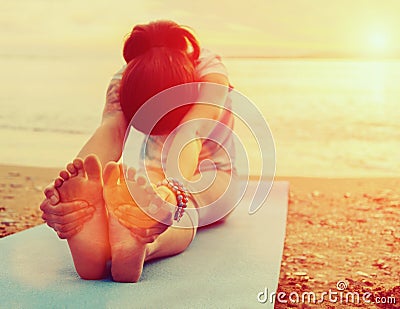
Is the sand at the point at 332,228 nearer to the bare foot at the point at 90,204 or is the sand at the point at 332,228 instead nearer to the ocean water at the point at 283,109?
the bare foot at the point at 90,204

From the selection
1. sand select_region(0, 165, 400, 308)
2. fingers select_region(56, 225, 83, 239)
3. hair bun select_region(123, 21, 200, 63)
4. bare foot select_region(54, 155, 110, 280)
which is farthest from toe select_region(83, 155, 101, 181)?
sand select_region(0, 165, 400, 308)

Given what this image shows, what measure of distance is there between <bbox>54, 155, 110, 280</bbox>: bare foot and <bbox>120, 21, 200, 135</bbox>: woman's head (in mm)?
355

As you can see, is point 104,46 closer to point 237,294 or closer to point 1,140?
point 1,140

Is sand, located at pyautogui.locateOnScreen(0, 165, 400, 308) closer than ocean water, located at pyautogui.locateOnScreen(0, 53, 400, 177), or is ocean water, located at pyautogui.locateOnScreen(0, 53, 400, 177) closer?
sand, located at pyautogui.locateOnScreen(0, 165, 400, 308)

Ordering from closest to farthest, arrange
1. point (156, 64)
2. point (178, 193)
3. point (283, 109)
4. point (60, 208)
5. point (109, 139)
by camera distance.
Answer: point (60, 208), point (178, 193), point (156, 64), point (109, 139), point (283, 109)

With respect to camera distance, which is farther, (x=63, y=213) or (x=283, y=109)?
(x=283, y=109)

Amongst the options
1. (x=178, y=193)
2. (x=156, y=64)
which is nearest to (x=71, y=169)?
(x=178, y=193)

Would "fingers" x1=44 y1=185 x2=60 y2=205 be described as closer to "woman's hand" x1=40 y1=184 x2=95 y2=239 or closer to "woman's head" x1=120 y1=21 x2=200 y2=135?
"woman's hand" x1=40 y1=184 x2=95 y2=239

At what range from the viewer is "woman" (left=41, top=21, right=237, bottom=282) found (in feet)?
3.89

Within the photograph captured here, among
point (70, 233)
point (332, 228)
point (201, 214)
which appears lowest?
point (332, 228)

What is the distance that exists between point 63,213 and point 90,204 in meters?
0.06

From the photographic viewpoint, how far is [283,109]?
20.2 ft

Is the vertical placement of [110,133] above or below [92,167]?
below

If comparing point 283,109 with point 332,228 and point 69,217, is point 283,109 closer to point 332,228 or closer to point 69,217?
point 332,228
